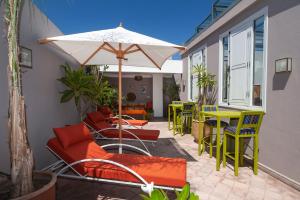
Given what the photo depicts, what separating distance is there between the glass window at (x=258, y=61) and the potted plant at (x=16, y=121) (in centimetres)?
478

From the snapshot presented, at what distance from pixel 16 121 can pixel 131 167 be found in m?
1.72

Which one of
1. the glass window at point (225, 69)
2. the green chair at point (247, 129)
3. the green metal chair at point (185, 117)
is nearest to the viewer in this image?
the green chair at point (247, 129)

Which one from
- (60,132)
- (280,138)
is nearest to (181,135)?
(280,138)

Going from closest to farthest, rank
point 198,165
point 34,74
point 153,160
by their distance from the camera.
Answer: point 153,160
point 34,74
point 198,165

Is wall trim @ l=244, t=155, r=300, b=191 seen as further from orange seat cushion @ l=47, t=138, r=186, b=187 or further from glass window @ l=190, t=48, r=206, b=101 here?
glass window @ l=190, t=48, r=206, b=101

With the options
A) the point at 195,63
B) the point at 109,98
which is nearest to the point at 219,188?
the point at 195,63

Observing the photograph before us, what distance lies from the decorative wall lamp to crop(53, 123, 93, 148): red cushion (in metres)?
3.97

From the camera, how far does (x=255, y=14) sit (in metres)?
5.18

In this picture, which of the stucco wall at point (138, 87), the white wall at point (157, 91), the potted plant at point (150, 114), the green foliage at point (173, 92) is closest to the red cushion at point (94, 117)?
the potted plant at point (150, 114)

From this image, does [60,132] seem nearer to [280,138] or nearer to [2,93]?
[2,93]

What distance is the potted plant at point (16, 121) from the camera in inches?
88.2

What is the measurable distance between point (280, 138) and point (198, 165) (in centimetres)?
177

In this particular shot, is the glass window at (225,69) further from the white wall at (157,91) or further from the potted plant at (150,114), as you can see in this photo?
the white wall at (157,91)

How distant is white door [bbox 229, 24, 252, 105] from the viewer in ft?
18.4
